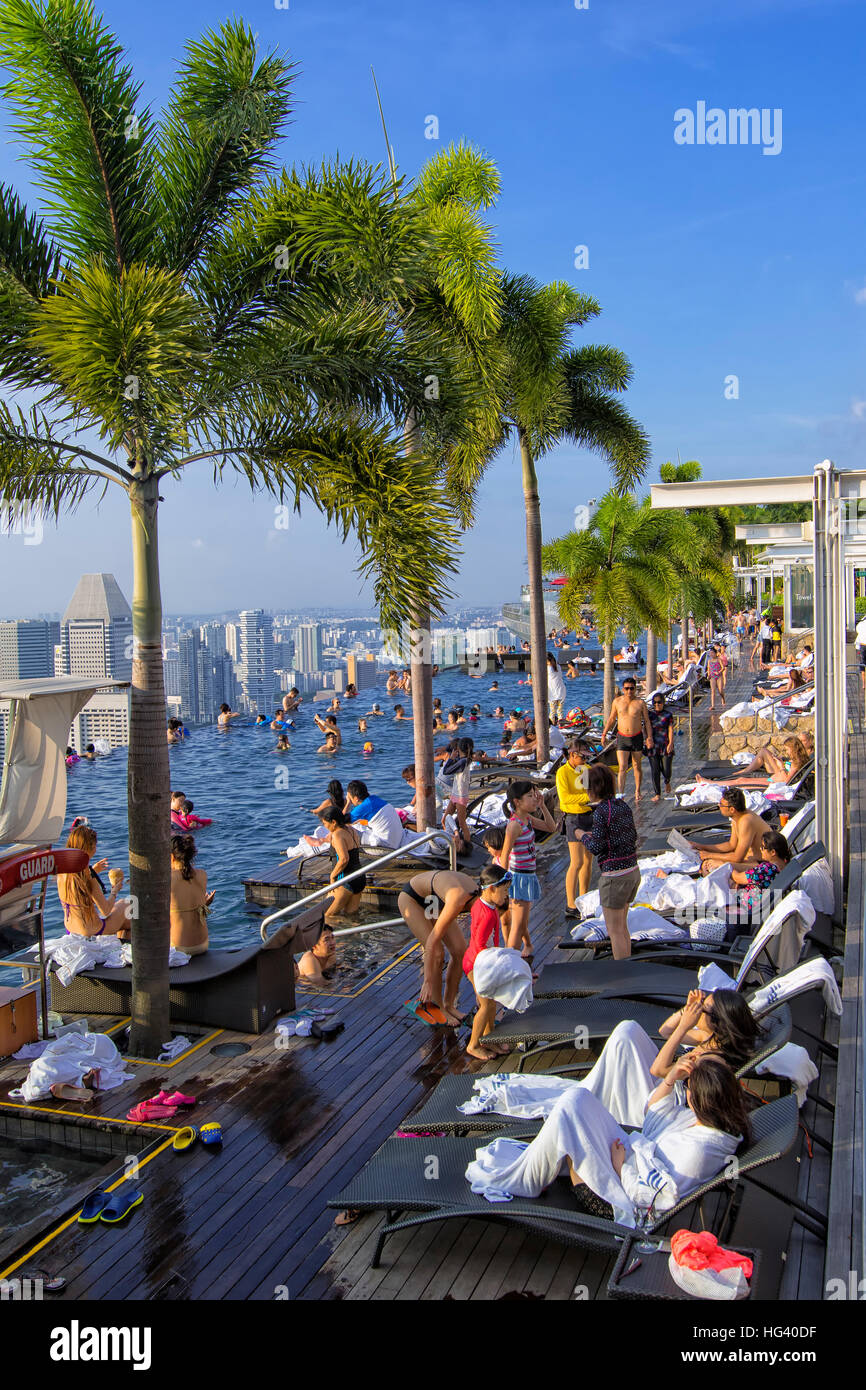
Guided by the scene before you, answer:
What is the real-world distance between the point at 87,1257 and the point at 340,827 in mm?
5013

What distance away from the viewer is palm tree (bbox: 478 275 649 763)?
51.0 ft

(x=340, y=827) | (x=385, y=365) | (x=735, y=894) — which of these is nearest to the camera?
(x=385, y=365)

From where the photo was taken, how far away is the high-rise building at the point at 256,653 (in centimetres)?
6631

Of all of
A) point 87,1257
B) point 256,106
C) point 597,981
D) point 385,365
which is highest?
point 256,106

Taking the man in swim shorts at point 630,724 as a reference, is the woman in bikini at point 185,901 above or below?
below

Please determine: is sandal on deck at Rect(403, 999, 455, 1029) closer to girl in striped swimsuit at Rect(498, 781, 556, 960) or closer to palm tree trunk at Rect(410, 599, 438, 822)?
girl in striped swimsuit at Rect(498, 781, 556, 960)

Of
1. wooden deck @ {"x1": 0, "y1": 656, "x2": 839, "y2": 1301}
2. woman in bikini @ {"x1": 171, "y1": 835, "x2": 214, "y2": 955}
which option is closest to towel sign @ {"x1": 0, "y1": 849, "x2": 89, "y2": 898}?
woman in bikini @ {"x1": 171, "y1": 835, "x2": 214, "y2": 955}

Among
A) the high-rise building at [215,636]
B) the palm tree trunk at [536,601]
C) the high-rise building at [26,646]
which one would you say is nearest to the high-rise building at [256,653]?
the high-rise building at [215,636]

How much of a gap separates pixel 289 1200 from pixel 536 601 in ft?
43.6

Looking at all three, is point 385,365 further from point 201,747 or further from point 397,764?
point 201,747

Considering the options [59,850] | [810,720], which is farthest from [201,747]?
[59,850]

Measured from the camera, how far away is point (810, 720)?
55.5 feet

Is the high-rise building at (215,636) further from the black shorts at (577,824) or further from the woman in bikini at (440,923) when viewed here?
the woman in bikini at (440,923)

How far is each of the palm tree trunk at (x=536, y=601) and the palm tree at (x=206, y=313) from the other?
9.85m
